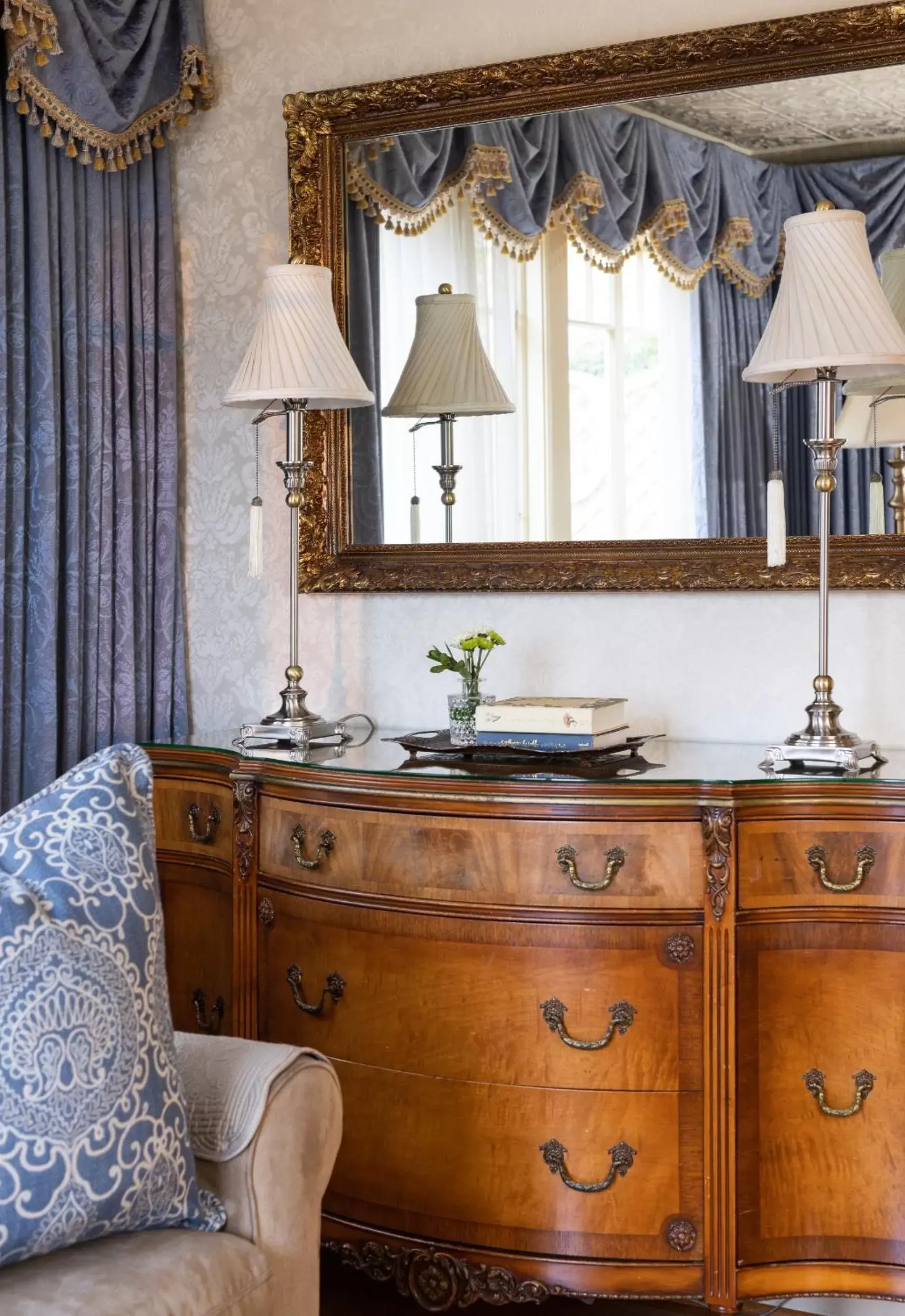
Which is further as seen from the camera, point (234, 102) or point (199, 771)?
point (234, 102)

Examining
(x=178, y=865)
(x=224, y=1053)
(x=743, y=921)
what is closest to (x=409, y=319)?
(x=178, y=865)

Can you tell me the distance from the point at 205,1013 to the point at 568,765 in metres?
0.85

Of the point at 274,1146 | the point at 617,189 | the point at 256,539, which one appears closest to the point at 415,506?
the point at 256,539

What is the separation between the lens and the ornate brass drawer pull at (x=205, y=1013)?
2459 mm

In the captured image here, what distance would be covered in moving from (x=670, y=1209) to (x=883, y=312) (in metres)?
1.36

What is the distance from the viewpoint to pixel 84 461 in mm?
2773

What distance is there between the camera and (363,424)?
2.81 m

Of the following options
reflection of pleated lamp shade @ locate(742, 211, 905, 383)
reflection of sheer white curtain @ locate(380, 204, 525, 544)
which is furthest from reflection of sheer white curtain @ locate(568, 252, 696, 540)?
reflection of pleated lamp shade @ locate(742, 211, 905, 383)

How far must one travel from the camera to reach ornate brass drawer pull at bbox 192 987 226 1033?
2459 millimetres

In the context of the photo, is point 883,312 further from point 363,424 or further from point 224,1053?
point 224,1053

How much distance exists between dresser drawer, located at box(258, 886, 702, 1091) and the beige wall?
62cm

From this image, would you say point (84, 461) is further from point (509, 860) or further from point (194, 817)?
point (509, 860)

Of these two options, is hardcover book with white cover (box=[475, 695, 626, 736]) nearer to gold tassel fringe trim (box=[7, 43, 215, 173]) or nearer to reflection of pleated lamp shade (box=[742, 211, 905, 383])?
reflection of pleated lamp shade (box=[742, 211, 905, 383])

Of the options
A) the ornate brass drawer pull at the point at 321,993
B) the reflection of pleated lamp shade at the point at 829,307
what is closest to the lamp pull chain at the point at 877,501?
the reflection of pleated lamp shade at the point at 829,307
